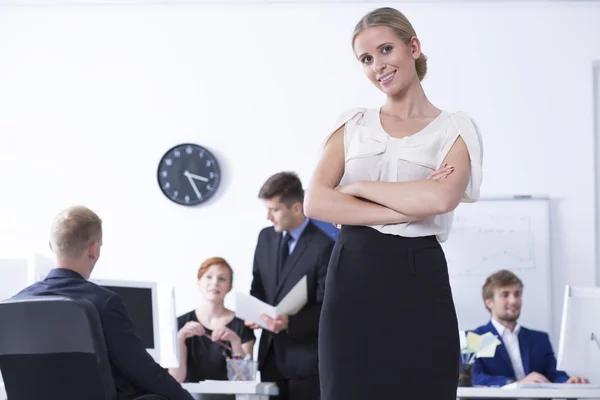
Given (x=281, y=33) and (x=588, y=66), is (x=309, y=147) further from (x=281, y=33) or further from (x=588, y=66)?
(x=588, y=66)

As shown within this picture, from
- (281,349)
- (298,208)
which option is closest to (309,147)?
(298,208)

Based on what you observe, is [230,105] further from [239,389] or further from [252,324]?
[239,389]

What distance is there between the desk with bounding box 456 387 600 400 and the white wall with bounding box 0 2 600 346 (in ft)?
6.56

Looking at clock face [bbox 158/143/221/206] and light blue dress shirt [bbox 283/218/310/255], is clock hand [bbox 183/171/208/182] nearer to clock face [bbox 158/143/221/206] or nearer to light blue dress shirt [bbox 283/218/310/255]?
clock face [bbox 158/143/221/206]

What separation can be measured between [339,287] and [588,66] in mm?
4815

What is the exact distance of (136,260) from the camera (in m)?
6.12

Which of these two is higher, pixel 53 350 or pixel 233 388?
pixel 53 350

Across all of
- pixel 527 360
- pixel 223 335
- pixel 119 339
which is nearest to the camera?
pixel 119 339

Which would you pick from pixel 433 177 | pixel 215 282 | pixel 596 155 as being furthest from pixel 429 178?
pixel 596 155

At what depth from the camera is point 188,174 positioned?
6.12 metres

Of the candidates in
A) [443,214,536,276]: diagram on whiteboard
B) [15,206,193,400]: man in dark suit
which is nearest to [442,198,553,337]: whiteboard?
[443,214,536,276]: diagram on whiteboard

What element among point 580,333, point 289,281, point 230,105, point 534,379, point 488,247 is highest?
point 230,105

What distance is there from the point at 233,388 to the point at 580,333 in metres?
1.57

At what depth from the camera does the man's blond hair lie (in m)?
2.89
